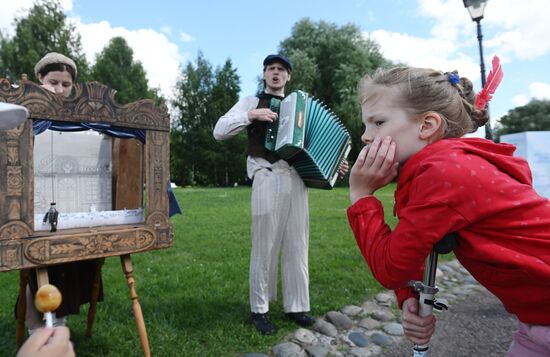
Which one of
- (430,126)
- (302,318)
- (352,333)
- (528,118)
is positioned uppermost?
(528,118)

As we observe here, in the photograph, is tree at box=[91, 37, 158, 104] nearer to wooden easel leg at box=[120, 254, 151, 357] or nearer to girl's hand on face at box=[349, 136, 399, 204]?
wooden easel leg at box=[120, 254, 151, 357]

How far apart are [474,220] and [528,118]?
44.0 meters

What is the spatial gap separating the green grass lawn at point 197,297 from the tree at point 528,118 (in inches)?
1436

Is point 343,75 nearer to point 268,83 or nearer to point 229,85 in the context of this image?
point 229,85

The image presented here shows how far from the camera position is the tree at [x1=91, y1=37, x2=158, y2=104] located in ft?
111

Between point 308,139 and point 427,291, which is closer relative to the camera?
point 427,291

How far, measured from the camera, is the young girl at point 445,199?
3.90 feet

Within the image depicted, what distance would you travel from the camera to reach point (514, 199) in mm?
1215

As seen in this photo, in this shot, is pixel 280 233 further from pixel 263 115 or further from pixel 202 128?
pixel 202 128

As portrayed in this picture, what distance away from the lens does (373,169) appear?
4.65 ft

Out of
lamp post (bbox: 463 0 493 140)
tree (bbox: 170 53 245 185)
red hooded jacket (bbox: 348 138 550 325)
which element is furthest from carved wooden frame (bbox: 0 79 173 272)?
tree (bbox: 170 53 245 185)

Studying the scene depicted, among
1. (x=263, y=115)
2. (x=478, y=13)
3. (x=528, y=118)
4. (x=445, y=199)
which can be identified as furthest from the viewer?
(x=528, y=118)

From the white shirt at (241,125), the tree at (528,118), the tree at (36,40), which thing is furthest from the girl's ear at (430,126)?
the tree at (528,118)

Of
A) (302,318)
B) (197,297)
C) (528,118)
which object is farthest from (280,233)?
(528,118)
